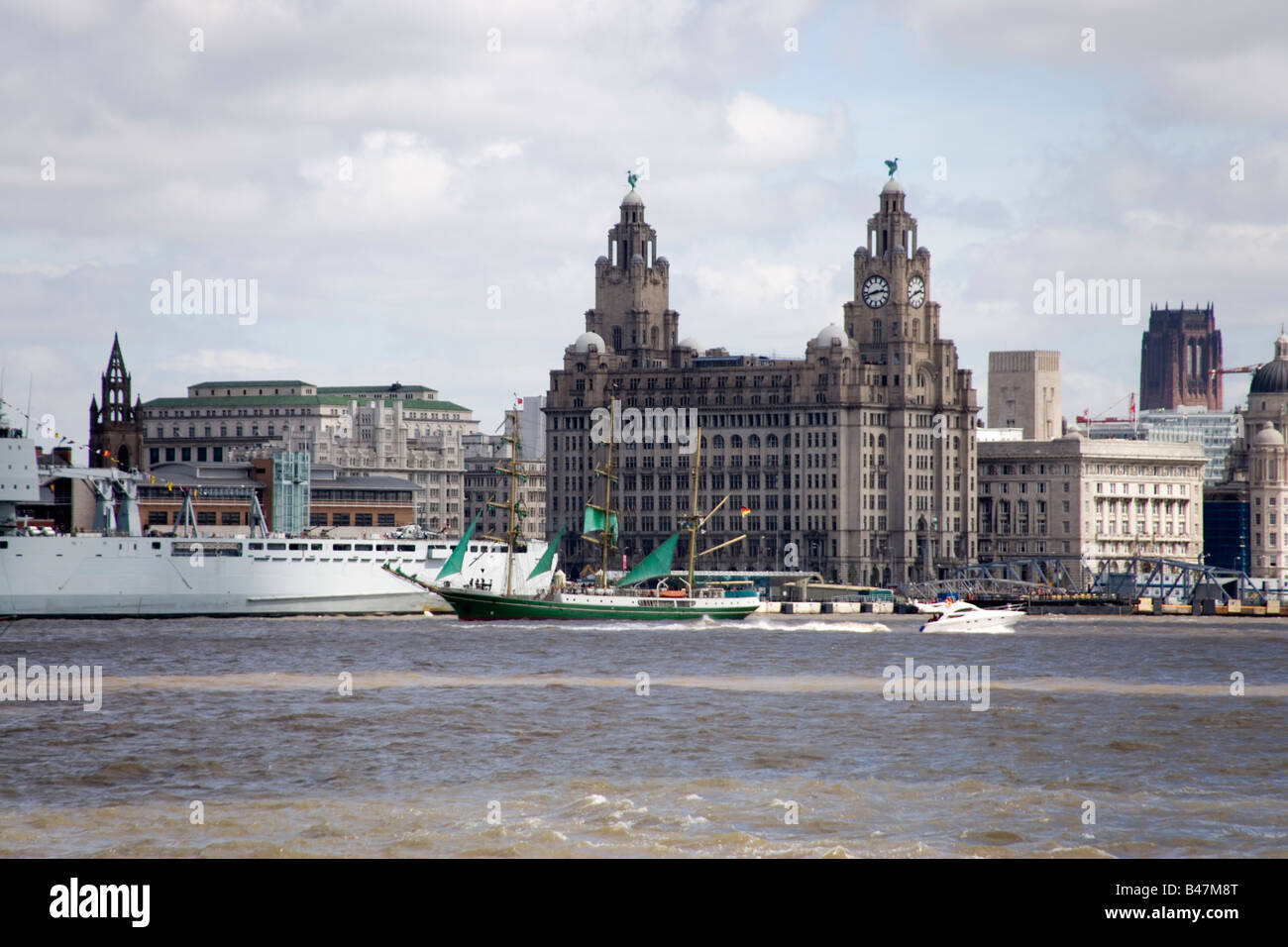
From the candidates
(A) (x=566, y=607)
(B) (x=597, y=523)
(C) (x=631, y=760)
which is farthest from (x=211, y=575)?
(C) (x=631, y=760)

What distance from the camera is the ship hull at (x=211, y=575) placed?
139 metres

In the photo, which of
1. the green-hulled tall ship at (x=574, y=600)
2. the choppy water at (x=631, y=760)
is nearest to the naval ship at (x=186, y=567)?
the green-hulled tall ship at (x=574, y=600)

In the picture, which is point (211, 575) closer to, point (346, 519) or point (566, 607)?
point (566, 607)

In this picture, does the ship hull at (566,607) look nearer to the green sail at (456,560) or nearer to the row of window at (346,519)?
the green sail at (456,560)

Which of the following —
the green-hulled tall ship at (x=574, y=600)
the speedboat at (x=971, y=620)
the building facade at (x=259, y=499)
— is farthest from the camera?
the building facade at (x=259, y=499)

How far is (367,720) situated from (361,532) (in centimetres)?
12489

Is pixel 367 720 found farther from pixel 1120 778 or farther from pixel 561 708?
pixel 1120 778

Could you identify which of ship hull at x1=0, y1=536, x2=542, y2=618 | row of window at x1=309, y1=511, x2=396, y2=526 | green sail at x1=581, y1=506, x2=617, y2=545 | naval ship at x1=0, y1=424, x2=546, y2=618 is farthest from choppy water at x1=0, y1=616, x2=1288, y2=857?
row of window at x1=309, y1=511, x2=396, y2=526

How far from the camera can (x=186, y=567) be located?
143250 millimetres

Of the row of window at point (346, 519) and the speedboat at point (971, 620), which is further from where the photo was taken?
the row of window at point (346, 519)

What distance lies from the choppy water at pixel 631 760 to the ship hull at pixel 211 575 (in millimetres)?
47141
